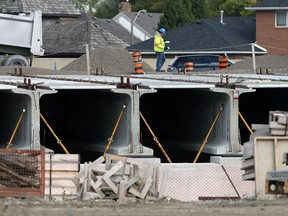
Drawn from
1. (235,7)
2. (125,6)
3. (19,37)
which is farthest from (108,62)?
(125,6)

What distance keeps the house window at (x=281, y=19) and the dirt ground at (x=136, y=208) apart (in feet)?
174

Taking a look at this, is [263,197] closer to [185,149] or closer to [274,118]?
[274,118]

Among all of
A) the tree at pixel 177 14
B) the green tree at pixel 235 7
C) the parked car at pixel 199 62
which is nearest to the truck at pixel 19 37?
the parked car at pixel 199 62

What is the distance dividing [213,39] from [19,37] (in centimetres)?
3101

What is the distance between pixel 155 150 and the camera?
3959 centimetres

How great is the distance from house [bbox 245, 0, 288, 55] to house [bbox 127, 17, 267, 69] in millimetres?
1368

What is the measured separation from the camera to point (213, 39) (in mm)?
78688

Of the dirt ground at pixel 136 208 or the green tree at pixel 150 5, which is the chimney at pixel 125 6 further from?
the dirt ground at pixel 136 208

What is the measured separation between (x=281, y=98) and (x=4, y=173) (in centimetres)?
1699

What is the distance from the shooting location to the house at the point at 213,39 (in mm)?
A: 75812

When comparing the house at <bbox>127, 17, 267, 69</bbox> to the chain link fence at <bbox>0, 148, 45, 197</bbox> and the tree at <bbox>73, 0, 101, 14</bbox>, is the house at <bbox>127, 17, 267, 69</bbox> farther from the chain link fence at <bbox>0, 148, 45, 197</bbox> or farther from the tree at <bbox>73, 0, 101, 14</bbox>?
the tree at <bbox>73, 0, 101, 14</bbox>

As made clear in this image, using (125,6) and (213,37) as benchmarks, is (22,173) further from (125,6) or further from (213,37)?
(125,6)

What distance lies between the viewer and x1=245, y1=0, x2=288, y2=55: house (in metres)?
75.2

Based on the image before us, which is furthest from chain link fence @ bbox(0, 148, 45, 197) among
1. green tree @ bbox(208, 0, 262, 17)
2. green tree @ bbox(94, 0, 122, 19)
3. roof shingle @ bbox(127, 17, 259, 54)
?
green tree @ bbox(94, 0, 122, 19)
